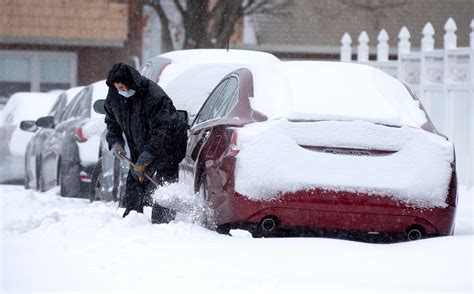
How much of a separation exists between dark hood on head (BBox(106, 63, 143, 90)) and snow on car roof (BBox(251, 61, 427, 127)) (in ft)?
3.22

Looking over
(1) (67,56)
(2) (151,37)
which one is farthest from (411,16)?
(1) (67,56)

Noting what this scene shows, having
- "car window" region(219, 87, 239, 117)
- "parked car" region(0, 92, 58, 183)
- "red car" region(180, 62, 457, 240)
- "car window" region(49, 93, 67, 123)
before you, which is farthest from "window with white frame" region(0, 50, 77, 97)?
"red car" region(180, 62, 457, 240)

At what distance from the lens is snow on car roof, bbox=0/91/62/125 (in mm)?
21609

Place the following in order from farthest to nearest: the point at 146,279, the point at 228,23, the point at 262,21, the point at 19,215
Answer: the point at 262,21 → the point at 228,23 → the point at 19,215 → the point at 146,279

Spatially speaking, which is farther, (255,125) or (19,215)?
(19,215)

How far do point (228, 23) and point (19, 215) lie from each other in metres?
15.0

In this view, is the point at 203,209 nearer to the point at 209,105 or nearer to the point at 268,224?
the point at 268,224

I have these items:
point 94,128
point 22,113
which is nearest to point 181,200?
point 94,128

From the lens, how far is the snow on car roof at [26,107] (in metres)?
21.6

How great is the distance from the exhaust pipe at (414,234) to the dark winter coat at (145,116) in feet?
7.41

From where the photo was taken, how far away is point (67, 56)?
1405 inches

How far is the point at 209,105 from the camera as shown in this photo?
1088 cm

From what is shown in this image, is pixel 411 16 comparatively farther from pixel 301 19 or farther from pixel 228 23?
pixel 228 23

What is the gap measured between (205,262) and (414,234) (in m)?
1.98
